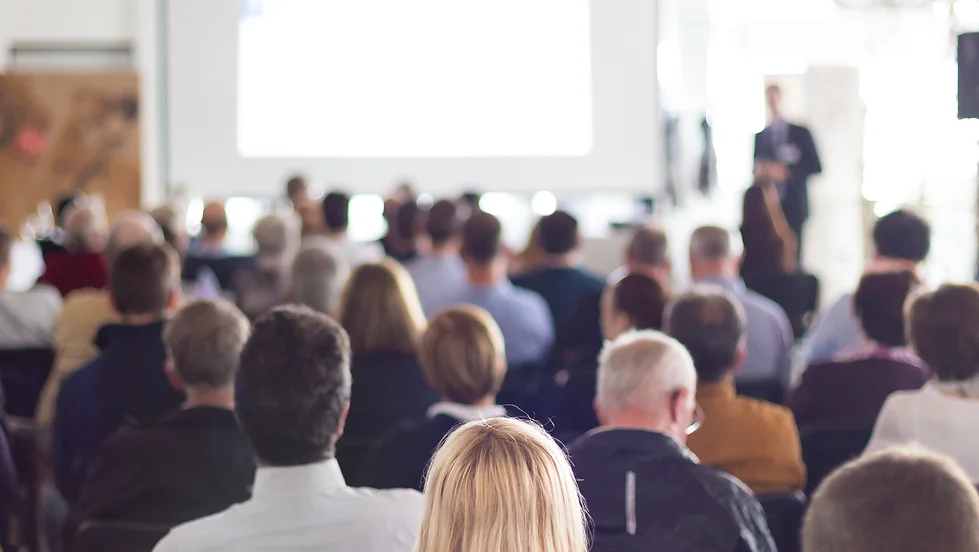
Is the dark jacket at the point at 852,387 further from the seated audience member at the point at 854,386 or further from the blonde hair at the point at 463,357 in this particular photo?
the blonde hair at the point at 463,357

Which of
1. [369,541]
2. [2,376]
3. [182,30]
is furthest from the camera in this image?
[182,30]

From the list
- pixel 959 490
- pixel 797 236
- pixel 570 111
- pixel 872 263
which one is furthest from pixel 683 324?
pixel 570 111

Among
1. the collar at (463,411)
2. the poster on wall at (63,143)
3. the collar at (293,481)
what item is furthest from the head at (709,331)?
the poster on wall at (63,143)

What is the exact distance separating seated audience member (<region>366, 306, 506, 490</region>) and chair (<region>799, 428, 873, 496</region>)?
0.81 meters

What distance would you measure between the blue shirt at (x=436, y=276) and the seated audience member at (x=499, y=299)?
9.3 inches

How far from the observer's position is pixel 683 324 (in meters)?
2.98

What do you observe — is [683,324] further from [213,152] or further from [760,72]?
[760,72]

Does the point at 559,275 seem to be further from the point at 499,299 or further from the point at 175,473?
the point at 175,473

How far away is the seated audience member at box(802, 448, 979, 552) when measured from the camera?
1207mm

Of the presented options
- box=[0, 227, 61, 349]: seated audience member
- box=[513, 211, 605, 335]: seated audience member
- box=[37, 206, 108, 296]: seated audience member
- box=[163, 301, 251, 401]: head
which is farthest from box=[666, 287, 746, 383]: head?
box=[37, 206, 108, 296]: seated audience member

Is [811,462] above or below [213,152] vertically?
below

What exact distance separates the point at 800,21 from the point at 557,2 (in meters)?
3.19

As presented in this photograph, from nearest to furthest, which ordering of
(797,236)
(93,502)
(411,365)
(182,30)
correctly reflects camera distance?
(93,502), (411,365), (797,236), (182,30)

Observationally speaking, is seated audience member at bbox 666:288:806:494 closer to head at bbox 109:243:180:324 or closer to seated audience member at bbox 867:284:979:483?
seated audience member at bbox 867:284:979:483
